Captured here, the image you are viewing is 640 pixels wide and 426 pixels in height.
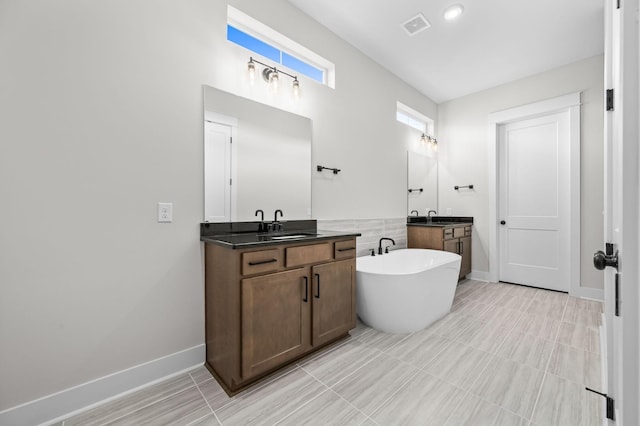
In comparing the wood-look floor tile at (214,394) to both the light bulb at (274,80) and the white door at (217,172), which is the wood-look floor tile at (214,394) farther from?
the light bulb at (274,80)

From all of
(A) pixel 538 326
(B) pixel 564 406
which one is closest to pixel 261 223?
(B) pixel 564 406

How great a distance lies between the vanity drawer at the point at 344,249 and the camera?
7.24 ft

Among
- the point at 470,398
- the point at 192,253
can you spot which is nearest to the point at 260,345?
the point at 192,253

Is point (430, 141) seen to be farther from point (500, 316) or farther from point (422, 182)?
point (500, 316)

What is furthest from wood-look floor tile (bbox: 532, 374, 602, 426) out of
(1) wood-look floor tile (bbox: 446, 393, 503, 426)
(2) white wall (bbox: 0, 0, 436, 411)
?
(2) white wall (bbox: 0, 0, 436, 411)

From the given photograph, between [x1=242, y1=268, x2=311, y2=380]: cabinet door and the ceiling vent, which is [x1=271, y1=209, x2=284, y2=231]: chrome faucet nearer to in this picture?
[x1=242, y1=268, x2=311, y2=380]: cabinet door

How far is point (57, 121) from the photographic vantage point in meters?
1.48

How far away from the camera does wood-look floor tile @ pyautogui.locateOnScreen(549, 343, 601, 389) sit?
5.76 ft

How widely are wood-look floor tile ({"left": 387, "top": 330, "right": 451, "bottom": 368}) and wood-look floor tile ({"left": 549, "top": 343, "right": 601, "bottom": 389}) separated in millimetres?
704

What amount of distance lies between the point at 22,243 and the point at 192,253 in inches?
32.8

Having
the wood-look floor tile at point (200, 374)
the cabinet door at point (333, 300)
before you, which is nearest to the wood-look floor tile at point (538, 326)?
the cabinet door at point (333, 300)

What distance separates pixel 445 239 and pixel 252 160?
9.02ft

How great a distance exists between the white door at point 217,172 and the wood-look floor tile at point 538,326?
282 cm

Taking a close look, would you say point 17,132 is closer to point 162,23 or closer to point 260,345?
point 162,23
